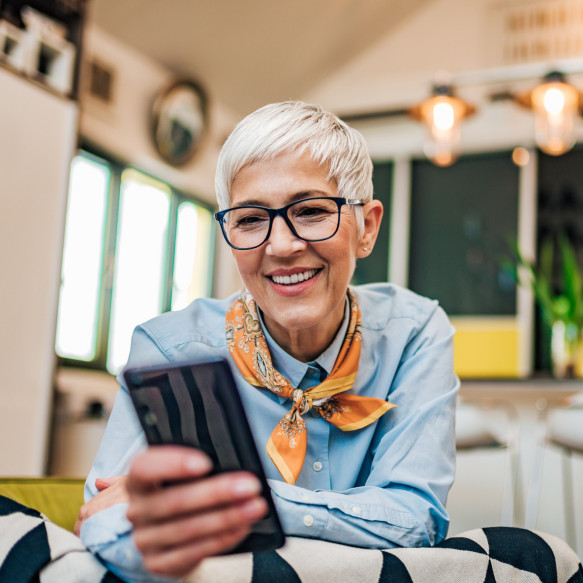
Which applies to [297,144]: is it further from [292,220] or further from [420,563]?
[420,563]

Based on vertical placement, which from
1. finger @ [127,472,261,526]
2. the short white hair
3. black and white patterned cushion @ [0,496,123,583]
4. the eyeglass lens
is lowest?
black and white patterned cushion @ [0,496,123,583]

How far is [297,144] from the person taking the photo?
46.8 inches

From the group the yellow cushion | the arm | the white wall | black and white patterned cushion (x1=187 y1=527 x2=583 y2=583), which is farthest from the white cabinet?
the arm

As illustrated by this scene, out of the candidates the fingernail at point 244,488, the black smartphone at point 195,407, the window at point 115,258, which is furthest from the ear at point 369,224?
the window at point 115,258

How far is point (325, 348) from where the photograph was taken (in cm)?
133

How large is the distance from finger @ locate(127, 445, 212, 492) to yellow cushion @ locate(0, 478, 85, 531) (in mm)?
938

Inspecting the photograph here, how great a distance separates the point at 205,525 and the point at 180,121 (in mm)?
4908

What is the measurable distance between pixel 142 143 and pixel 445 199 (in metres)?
2.35

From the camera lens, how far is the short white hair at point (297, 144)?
3.88ft

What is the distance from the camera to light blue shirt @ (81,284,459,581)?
3.35 feet

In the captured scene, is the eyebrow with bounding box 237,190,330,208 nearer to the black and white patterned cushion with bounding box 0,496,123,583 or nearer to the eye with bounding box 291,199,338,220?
the eye with bounding box 291,199,338,220

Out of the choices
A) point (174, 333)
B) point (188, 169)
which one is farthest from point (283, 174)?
point (188, 169)

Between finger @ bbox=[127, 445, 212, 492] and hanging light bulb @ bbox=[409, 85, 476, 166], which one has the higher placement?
hanging light bulb @ bbox=[409, 85, 476, 166]

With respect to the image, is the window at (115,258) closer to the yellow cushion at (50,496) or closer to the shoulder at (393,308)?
the yellow cushion at (50,496)
